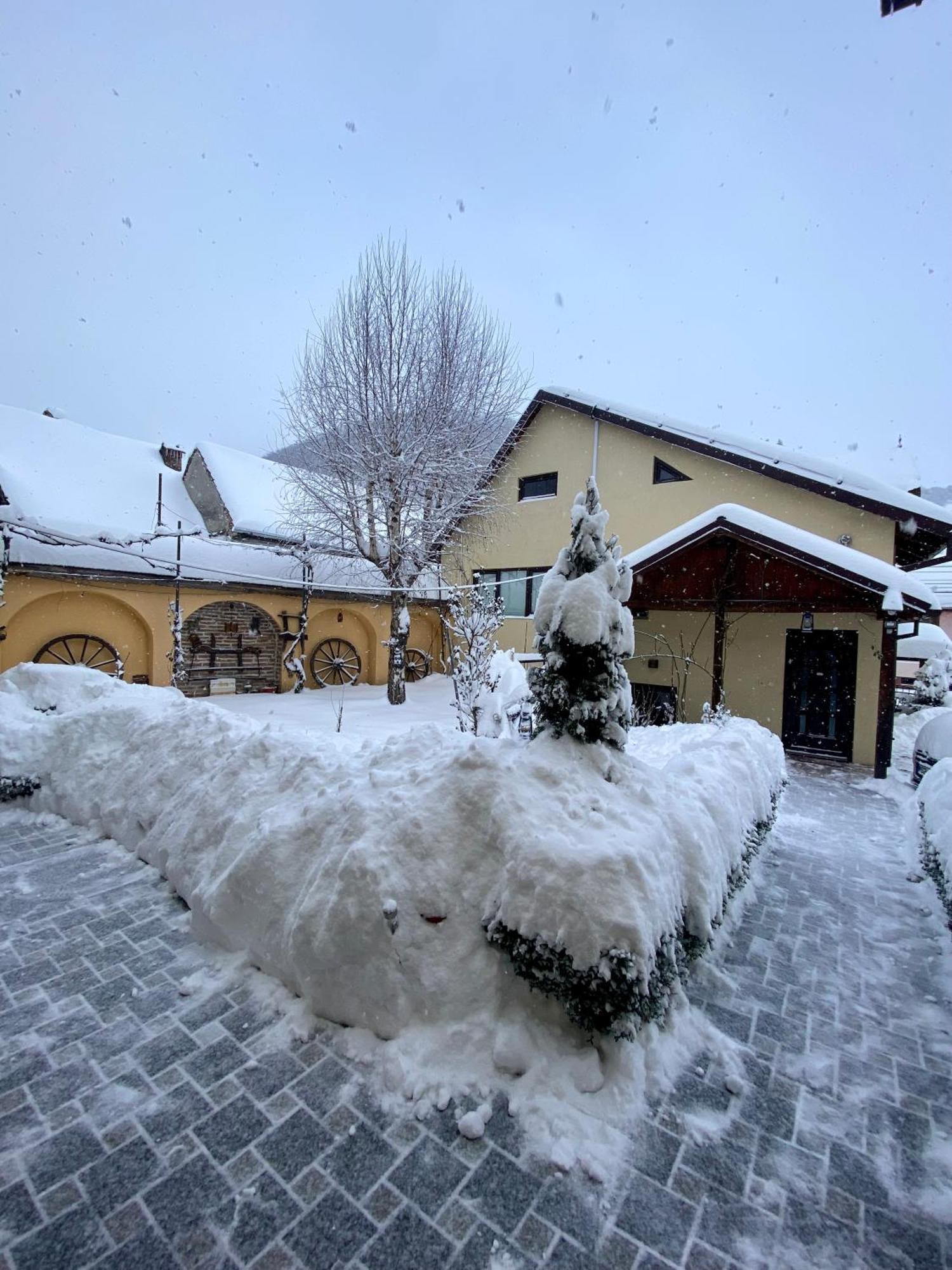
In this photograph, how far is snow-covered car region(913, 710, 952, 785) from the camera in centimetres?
654

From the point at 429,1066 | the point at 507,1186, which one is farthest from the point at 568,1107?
the point at 429,1066

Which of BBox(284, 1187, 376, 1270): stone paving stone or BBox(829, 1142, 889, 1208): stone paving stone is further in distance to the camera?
BBox(829, 1142, 889, 1208): stone paving stone

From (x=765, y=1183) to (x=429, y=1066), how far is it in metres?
1.28

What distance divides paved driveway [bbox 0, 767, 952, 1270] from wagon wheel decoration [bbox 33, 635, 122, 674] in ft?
29.3

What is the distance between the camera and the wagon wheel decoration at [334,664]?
548 inches

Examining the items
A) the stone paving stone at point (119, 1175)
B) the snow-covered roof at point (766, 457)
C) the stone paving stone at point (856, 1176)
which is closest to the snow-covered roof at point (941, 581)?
the snow-covered roof at point (766, 457)

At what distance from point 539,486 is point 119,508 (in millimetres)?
10076

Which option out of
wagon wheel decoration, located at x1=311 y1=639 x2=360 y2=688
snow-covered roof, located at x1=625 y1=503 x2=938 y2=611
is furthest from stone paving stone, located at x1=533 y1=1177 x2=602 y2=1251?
wagon wheel decoration, located at x1=311 y1=639 x2=360 y2=688

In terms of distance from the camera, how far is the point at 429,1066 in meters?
2.28

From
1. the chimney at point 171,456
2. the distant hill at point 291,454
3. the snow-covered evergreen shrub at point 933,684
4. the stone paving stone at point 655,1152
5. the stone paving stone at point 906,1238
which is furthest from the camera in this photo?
the chimney at point 171,456

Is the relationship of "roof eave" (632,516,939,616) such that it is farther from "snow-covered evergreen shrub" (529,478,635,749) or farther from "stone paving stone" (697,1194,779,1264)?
"stone paving stone" (697,1194,779,1264)

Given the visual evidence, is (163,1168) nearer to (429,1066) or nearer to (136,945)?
(429,1066)

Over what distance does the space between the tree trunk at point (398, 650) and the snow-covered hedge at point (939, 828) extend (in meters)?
8.81

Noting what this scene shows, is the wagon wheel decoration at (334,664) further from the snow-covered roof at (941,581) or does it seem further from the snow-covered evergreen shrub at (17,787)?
the snow-covered roof at (941,581)
